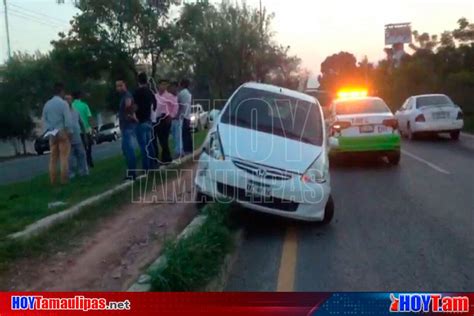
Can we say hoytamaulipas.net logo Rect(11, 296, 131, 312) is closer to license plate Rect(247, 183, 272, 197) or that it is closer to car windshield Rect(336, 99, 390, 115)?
license plate Rect(247, 183, 272, 197)

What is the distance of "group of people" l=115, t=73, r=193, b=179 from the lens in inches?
427

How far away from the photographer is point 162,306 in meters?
4.16

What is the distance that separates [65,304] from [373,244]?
150 inches

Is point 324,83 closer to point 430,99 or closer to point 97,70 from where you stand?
point 430,99

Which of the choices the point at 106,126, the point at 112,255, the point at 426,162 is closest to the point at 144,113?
the point at 112,255

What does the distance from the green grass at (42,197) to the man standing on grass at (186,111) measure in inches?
75.6

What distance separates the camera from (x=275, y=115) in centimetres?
855

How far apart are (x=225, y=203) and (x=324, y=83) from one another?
124ft

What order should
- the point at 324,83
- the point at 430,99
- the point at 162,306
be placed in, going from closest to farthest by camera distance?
the point at 162,306 → the point at 430,99 → the point at 324,83

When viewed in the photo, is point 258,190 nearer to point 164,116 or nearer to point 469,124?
point 164,116

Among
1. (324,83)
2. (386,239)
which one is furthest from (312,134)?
(324,83)

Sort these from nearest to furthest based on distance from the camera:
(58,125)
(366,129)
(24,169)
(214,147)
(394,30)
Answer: (214,147), (58,125), (394,30), (366,129), (24,169)

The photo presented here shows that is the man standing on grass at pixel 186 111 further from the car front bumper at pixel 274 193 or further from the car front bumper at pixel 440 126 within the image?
the car front bumper at pixel 440 126

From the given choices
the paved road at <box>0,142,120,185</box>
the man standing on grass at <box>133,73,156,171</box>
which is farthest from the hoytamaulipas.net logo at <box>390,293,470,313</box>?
the paved road at <box>0,142,120,185</box>
